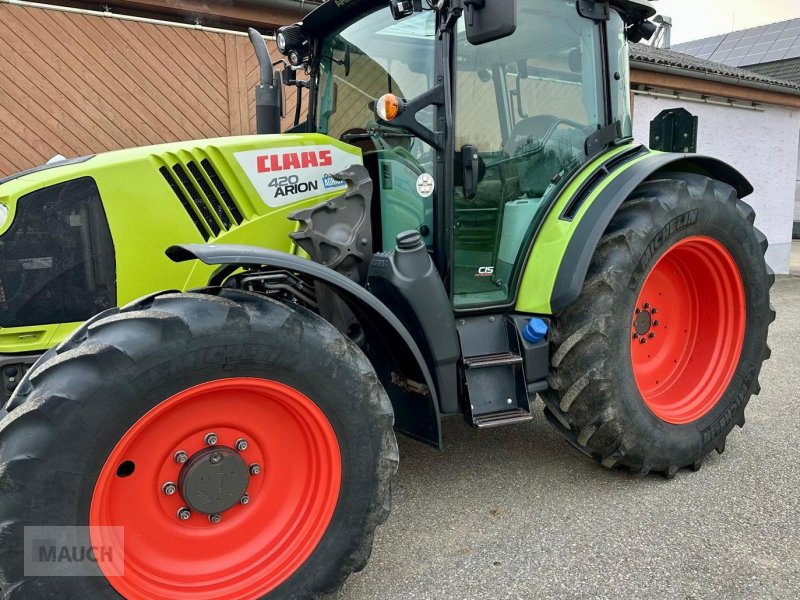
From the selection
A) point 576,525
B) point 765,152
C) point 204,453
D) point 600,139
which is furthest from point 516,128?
point 765,152

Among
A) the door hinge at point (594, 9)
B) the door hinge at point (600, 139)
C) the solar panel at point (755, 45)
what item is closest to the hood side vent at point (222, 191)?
the door hinge at point (600, 139)

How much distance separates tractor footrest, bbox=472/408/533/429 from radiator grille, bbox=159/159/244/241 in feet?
4.26

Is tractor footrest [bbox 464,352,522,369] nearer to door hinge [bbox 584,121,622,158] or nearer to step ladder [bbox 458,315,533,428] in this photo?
step ladder [bbox 458,315,533,428]

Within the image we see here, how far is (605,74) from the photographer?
299cm

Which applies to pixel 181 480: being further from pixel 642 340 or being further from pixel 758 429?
pixel 758 429

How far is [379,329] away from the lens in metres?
2.37

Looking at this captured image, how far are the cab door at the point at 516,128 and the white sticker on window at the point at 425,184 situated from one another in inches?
4.7

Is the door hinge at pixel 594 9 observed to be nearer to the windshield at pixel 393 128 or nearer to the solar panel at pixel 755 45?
the windshield at pixel 393 128

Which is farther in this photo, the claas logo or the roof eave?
the roof eave

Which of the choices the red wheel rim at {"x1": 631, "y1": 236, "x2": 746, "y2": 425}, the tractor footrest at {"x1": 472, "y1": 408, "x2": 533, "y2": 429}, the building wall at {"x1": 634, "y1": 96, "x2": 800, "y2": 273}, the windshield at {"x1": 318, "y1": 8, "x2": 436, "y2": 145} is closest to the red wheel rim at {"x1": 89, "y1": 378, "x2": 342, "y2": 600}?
the tractor footrest at {"x1": 472, "y1": 408, "x2": 533, "y2": 429}

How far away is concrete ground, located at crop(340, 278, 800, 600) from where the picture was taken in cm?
216

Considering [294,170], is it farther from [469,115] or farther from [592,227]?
[592,227]

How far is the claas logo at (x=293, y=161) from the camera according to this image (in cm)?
251

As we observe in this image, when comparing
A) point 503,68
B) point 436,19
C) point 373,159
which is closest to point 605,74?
point 503,68
